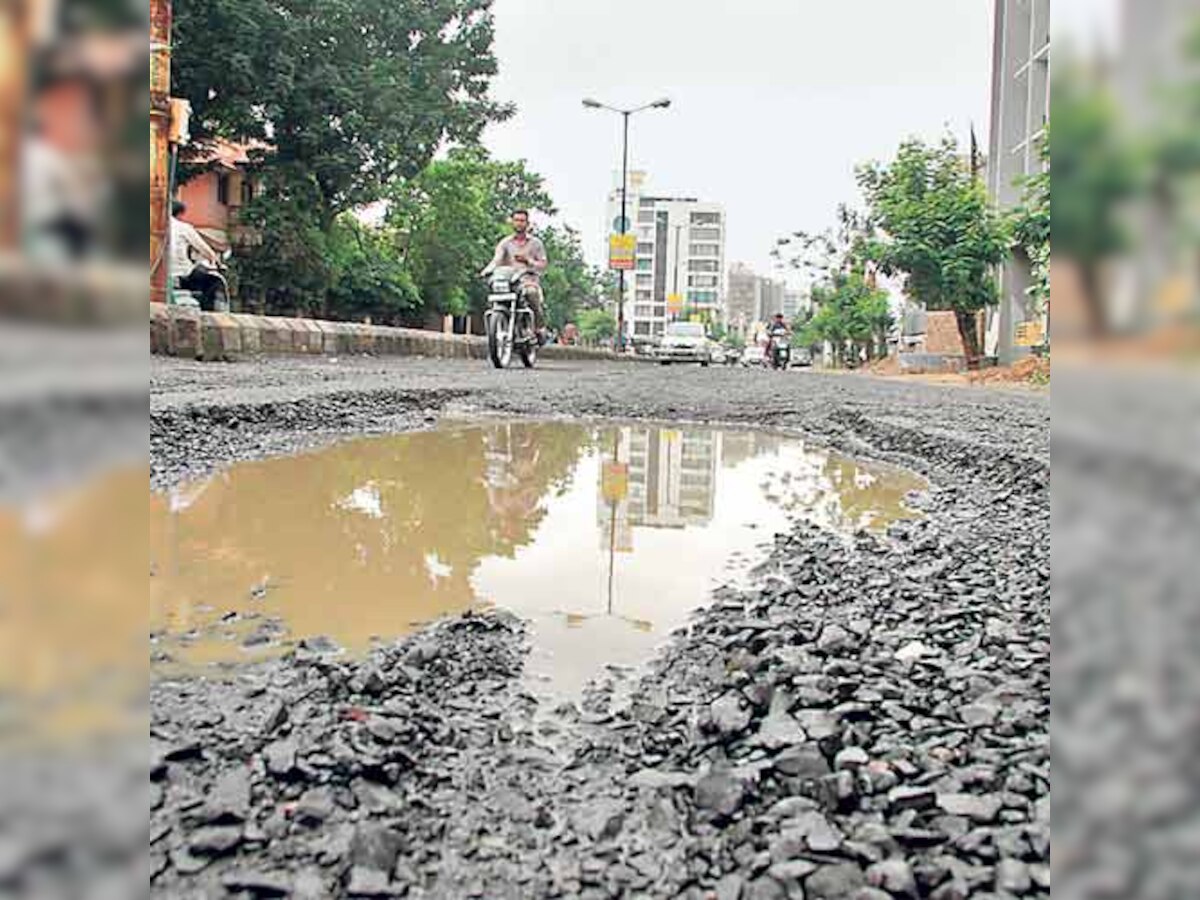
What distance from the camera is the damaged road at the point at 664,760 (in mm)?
880

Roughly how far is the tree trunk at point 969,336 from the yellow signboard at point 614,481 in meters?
14.5

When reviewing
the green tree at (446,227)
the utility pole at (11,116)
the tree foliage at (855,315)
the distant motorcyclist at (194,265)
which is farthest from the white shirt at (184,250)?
the tree foliage at (855,315)

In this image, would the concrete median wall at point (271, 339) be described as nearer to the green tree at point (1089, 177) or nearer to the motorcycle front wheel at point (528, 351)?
the motorcycle front wheel at point (528, 351)

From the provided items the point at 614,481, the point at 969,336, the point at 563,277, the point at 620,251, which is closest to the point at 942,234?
the point at 969,336

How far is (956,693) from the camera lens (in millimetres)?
1270

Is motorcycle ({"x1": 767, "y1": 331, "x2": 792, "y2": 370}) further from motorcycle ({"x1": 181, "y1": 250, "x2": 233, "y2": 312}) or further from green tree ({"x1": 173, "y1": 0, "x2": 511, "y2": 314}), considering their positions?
motorcycle ({"x1": 181, "y1": 250, "x2": 233, "y2": 312})

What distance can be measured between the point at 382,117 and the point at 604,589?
1868 cm

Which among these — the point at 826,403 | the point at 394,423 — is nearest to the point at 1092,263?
the point at 394,423

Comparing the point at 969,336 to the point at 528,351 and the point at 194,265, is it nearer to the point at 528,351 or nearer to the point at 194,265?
the point at 528,351

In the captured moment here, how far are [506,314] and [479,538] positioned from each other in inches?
288

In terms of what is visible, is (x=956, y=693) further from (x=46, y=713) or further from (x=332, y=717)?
(x=46, y=713)

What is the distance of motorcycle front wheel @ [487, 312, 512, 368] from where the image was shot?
9523mm

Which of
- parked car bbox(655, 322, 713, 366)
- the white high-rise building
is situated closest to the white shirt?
parked car bbox(655, 322, 713, 366)

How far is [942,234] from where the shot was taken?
54.2ft
